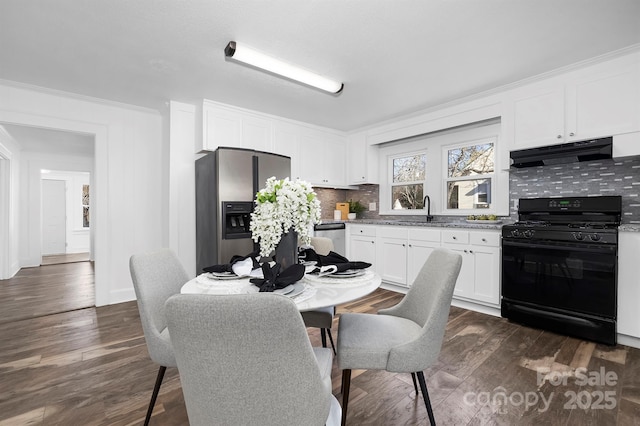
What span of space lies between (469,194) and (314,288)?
10.8 ft

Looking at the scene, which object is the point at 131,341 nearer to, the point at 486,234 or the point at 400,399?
the point at 400,399

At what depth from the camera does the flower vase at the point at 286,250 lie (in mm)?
1534

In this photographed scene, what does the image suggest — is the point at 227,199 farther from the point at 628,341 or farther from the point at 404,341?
the point at 628,341

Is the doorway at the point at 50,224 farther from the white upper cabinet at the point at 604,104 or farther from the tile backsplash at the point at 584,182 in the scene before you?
the white upper cabinet at the point at 604,104

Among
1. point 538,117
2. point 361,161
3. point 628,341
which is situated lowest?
point 628,341

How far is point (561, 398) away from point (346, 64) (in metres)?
2.87

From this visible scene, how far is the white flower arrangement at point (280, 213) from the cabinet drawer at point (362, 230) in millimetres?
2806

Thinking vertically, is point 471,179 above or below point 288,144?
below

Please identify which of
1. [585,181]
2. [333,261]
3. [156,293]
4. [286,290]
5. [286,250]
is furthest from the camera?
[585,181]

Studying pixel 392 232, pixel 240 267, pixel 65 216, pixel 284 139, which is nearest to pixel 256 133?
pixel 284 139

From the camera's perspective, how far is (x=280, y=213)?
1459 mm

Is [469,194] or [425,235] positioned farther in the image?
[469,194]

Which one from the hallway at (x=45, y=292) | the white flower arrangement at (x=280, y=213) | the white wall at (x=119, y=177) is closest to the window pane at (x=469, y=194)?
the white flower arrangement at (x=280, y=213)

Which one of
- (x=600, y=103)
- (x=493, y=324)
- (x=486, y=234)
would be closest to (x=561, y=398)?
(x=493, y=324)
